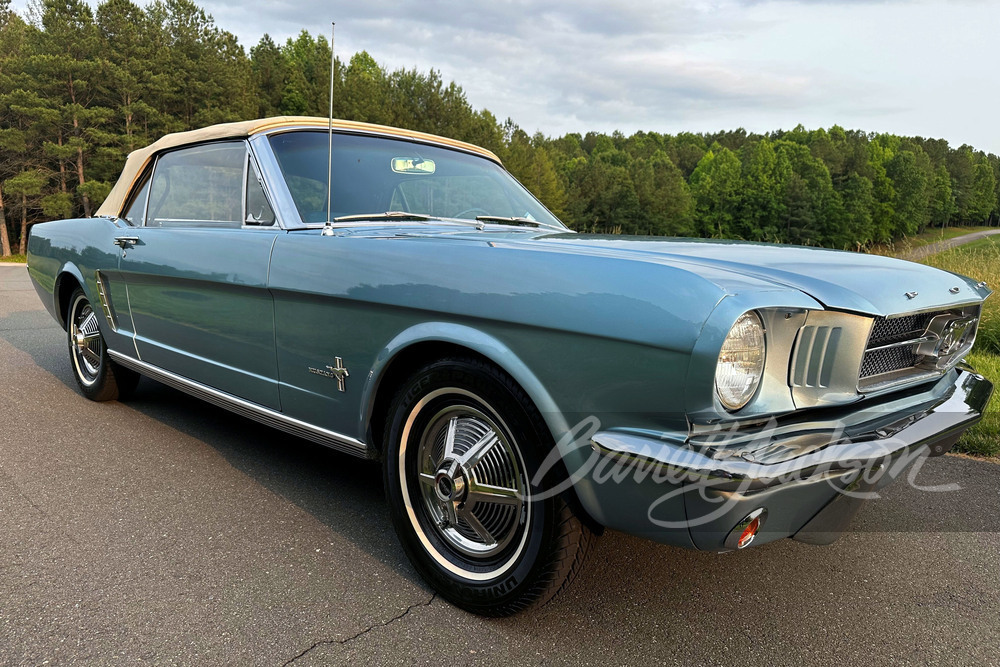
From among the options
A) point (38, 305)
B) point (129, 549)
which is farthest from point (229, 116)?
point (129, 549)

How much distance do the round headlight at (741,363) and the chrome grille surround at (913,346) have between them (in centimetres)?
39

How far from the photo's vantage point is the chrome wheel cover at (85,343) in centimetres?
435

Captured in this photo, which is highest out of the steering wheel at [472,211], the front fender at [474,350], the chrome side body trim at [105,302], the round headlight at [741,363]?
the steering wheel at [472,211]

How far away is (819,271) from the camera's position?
1956 mm

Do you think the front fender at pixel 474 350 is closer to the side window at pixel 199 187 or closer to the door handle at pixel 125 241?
the side window at pixel 199 187

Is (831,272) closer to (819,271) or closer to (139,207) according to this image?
(819,271)

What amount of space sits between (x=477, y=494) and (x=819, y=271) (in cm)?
121

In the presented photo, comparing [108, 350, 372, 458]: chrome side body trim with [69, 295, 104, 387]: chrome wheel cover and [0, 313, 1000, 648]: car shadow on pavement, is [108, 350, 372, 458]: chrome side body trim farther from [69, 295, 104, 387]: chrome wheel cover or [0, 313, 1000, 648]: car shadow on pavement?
[69, 295, 104, 387]: chrome wheel cover

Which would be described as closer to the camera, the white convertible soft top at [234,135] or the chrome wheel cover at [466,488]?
the chrome wheel cover at [466,488]

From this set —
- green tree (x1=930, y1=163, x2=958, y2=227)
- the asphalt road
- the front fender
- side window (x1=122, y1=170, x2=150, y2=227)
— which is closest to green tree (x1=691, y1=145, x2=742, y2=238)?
green tree (x1=930, y1=163, x2=958, y2=227)

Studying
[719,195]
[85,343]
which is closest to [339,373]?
[85,343]

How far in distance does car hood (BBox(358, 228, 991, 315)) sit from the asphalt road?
0.96 m

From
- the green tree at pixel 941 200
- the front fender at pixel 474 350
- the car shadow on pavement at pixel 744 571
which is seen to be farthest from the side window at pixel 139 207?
the green tree at pixel 941 200

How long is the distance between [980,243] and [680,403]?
30.8ft
